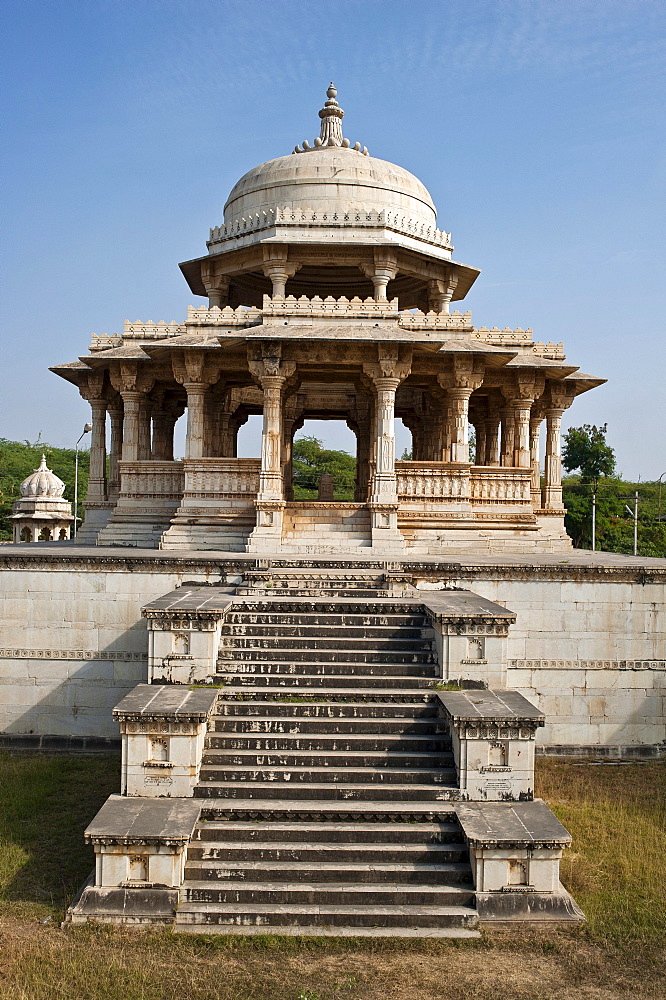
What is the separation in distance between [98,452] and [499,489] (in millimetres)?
10319

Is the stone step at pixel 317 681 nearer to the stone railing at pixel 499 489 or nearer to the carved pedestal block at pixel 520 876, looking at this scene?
the carved pedestal block at pixel 520 876

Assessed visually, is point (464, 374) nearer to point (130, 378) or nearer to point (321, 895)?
point (130, 378)

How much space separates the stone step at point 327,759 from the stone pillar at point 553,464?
41.0ft

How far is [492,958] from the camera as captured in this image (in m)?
5.20

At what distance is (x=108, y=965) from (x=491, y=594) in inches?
253

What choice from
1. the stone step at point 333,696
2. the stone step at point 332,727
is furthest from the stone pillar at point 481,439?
the stone step at point 332,727

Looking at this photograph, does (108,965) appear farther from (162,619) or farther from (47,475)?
(47,475)

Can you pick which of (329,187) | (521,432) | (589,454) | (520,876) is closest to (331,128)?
(329,187)

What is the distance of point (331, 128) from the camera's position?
20.8 m

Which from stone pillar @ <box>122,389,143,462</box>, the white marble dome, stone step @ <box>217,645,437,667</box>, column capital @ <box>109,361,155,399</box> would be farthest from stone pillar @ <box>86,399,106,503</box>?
stone step @ <box>217,645,437,667</box>

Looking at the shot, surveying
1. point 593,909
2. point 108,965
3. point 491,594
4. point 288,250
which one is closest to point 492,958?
point 593,909

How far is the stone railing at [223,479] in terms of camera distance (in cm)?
1448

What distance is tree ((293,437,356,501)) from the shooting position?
54.0m

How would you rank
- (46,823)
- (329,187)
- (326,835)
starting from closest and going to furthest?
(326,835)
(46,823)
(329,187)
